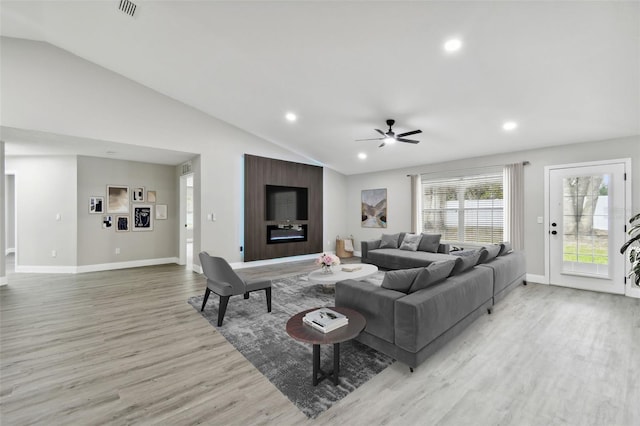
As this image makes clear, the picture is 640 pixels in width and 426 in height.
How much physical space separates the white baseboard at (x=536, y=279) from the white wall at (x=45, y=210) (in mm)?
9336

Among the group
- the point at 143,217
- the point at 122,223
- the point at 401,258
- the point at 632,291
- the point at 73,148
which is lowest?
the point at 632,291

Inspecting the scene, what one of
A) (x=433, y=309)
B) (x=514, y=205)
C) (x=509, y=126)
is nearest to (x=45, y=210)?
(x=433, y=309)

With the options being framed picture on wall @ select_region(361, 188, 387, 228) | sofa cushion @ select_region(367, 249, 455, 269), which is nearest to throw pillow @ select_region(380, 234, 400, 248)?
sofa cushion @ select_region(367, 249, 455, 269)

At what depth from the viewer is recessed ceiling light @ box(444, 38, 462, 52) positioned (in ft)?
8.96

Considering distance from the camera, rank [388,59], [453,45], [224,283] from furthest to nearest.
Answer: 1. [224,283]
2. [388,59]
3. [453,45]

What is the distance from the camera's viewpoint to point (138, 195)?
6.59 metres

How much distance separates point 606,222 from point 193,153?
766 cm

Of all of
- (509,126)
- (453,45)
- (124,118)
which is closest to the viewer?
(453,45)

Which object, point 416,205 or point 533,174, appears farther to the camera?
point 416,205

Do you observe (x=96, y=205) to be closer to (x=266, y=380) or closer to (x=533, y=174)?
(x=266, y=380)

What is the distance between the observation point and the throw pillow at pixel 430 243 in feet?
19.6

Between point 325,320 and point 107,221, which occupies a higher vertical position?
point 107,221

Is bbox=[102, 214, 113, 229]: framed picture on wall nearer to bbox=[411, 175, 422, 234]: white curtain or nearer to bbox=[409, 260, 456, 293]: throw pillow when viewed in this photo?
bbox=[409, 260, 456, 293]: throw pillow

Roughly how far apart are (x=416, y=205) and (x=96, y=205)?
300 inches
